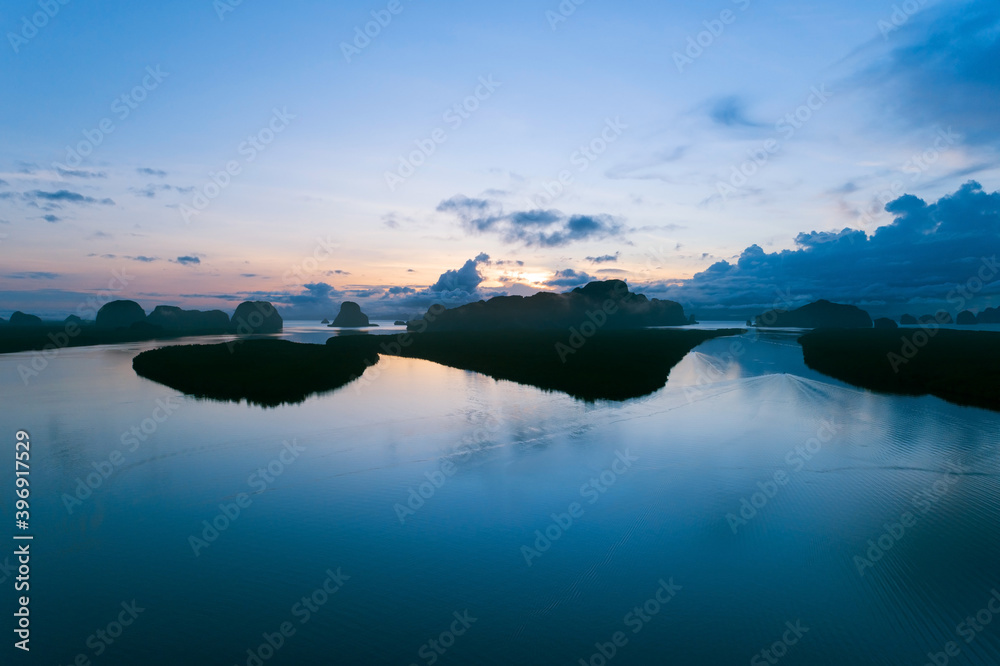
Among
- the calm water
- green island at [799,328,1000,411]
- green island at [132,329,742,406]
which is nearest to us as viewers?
the calm water

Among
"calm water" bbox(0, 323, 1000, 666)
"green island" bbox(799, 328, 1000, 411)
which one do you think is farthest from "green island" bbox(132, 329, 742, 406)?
"green island" bbox(799, 328, 1000, 411)

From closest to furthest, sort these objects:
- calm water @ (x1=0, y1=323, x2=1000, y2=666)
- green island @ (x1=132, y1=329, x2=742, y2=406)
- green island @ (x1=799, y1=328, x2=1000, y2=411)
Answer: calm water @ (x1=0, y1=323, x2=1000, y2=666), green island @ (x1=799, y1=328, x2=1000, y2=411), green island @ (x1=132, y1=329, x2=742, y2=406)

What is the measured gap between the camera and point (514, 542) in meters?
11.8

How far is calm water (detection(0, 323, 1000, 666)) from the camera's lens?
26.9 feet

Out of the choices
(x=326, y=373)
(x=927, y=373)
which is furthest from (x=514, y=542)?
(x=927, y=373)

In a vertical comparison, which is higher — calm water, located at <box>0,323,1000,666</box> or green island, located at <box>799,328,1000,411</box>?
calm water, located at <box>0,323,1000,666</box>

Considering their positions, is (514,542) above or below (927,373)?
above

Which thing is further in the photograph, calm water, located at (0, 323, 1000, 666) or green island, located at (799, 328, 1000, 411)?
green island, located at (799, 328, 1000, 411)

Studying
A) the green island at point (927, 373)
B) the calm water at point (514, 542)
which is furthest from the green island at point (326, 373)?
the green island at point (927, 373)

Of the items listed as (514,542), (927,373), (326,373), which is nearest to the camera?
(514,542)

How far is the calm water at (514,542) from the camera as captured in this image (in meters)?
8.21

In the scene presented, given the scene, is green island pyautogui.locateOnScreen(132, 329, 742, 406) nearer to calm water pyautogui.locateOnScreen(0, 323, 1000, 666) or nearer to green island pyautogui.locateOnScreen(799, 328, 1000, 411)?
calm water pyautogui.locateOnScreen(0, 323, 1000, 666)

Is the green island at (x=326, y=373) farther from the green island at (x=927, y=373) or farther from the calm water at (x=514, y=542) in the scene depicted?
the green island at (x=927, y=373)

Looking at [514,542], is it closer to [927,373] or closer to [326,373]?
[326,373]
